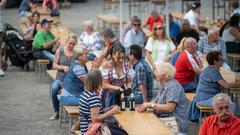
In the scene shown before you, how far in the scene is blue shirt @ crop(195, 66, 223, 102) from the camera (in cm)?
1497

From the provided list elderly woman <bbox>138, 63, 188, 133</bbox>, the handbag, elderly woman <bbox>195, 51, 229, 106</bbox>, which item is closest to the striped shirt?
the handbag

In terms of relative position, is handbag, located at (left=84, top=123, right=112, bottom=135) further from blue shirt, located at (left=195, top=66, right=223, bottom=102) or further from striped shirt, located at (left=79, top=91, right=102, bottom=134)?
blue shirt, located at (left=195, top=66, right=223, bottom=102)

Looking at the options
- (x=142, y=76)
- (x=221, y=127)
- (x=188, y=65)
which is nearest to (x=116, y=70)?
(x=142, y=76)

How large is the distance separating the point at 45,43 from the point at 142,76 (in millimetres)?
6324

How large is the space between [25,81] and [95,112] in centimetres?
812

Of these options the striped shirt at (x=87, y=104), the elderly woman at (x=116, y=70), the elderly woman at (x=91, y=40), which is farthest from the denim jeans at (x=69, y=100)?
the elderly woman at (x=91, y=40)

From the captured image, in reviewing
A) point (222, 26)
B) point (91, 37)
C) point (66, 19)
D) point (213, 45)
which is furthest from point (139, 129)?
point (66, 19)

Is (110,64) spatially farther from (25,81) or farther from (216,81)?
(25,81)

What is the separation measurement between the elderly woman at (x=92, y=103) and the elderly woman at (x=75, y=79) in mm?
1896

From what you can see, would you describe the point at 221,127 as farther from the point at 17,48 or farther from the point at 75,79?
the point at 17,48

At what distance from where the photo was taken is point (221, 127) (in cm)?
1223

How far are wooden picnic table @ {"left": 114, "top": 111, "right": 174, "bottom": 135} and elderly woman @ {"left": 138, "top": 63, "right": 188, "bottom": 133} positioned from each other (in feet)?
0.60

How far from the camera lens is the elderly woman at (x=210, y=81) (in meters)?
15.0

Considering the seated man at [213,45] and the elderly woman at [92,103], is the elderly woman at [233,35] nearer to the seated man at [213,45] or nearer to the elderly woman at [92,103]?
the seated man at [213,45]
